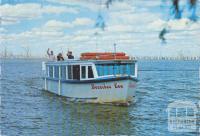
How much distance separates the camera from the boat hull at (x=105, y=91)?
27.8 metres

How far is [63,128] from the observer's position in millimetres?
20094

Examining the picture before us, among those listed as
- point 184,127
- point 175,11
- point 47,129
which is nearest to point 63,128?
point 47,129

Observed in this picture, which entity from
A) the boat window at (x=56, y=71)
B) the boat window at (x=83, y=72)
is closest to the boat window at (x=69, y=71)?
the boat window at (x=83, y=72)

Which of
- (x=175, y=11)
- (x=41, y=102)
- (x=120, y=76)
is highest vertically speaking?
(x=175, y=11)

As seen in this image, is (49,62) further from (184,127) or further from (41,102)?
(184,127)

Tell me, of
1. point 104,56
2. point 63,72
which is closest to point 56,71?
point 63,72

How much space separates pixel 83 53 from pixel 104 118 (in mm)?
9440

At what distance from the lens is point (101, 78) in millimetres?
28375

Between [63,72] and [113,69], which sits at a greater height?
[113,69]

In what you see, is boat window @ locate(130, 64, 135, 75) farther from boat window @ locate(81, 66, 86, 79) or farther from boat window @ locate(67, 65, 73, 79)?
boat window @ locate(67, 65, 73, 79)

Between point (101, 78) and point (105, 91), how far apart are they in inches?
36.8

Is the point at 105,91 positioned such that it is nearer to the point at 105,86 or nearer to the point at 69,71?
the point at 105,86

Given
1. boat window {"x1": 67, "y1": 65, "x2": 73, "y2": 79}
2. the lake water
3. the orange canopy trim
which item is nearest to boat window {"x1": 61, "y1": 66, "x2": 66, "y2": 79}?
boat window {"x1": 67, "y1": 65, "x2": 73, "y2": 79}

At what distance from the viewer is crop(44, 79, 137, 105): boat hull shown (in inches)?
1096
